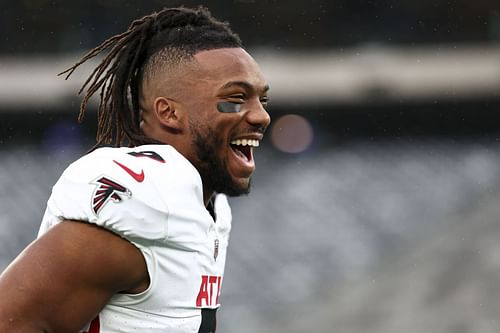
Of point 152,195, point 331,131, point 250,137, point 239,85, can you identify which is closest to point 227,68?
point 239,85

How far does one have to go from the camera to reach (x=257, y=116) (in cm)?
268

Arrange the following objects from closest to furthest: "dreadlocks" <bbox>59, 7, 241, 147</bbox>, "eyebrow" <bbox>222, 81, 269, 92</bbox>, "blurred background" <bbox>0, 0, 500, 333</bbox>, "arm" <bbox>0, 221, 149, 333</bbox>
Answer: "arm" <bbox>0, 221, 149, 333</bbox> < "eyebrow" <bbox>222, 81, 269, 92</bbox> < "dreadlocks" <bbox>59, 7, 241, 147</bbox> < "blurred background" <bbox>0, 0, 500, 333</bbox>

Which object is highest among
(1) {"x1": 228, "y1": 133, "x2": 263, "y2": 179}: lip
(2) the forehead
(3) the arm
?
(2) the forehead

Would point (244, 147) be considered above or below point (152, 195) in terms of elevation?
above

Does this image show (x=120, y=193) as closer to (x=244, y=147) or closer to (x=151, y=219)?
(x=151, y=219)

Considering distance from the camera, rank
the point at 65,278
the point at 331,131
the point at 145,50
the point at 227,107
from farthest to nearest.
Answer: the point at 331,131 → the point at 145,50 → the point at 227,107 → the point at 65,278

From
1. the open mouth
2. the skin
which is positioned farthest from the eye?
the open mouth

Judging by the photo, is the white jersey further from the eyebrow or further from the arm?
the eyebrow

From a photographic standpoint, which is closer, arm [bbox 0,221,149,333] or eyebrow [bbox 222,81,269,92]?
arm [bbox 0,221,149,333]

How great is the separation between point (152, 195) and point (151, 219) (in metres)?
0.06

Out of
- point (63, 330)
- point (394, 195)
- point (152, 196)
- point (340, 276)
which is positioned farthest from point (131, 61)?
point (394, 195)

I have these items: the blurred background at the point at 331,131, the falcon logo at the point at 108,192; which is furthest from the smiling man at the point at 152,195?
the blurred background at the point at 331,131

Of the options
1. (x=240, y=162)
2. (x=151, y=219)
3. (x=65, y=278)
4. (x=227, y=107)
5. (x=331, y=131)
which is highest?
(x=331, y=131)

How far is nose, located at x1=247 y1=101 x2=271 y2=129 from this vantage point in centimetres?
267
